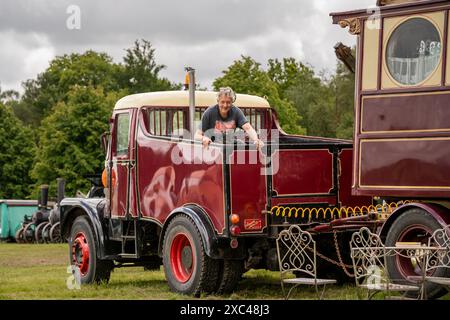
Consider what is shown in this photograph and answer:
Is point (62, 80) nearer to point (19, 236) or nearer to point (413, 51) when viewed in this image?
point (19, 236)

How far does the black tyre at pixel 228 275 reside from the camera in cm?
1186

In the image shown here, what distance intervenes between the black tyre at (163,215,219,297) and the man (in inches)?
42.4

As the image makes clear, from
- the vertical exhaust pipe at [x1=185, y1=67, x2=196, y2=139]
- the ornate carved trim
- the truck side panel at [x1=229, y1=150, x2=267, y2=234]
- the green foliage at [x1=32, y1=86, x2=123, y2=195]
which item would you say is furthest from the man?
the green foliage at [x1=32, y1=86, x2=123, y2=195]

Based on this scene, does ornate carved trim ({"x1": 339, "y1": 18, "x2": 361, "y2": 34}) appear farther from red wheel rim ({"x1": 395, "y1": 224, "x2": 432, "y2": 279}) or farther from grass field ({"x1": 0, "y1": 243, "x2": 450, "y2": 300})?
grass field ({"x1": 0, "y1": 243, "x2": 450, "y2": 300})

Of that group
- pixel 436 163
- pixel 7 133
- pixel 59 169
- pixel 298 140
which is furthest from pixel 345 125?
pixel 436 163

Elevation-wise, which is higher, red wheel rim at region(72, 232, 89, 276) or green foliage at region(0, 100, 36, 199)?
red wheel rim at region(72, 232, 89, 276)

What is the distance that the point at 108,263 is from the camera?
1415 centimetres

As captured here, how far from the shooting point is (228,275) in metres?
11.9

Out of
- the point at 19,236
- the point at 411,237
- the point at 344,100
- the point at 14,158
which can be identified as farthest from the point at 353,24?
the point at 14,158

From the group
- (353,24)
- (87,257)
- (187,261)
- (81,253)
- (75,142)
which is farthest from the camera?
(75,142)

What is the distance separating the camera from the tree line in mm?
46156

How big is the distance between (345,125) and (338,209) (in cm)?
3875

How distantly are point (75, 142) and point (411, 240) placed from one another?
3860 centimetres

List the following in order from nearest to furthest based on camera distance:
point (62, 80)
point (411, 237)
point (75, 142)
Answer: point (411, 237)
point (75, 142)
point (62, 80)
